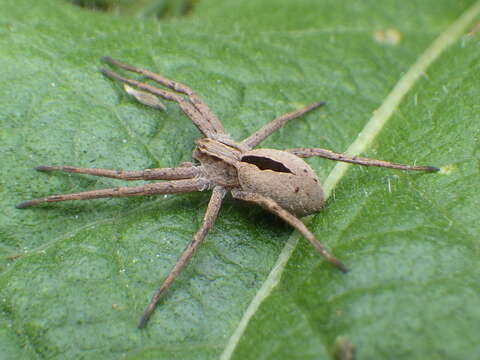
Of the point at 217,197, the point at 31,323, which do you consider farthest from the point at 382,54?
the point at 31,323

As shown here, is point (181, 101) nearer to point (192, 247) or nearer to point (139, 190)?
point (139, 190)

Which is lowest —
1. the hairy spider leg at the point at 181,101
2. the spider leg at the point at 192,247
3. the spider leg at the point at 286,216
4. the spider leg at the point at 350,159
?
the spider leg at the point at 192,247

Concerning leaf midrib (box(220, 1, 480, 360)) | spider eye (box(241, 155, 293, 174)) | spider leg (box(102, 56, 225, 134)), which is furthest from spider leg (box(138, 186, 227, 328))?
spider leg (box(102, 56, 225, 134))

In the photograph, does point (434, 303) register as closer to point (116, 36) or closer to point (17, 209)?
point (17, 209)

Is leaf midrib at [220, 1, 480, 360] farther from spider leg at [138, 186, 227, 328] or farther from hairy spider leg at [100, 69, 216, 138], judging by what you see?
hairy spider leg at [100, 69, 216, 138]

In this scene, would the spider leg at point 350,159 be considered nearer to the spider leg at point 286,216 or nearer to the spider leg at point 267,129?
the spider leg at point 267,129

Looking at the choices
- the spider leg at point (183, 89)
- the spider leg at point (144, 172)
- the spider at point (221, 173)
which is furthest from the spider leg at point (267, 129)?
the spider leg at point (144, 172)
